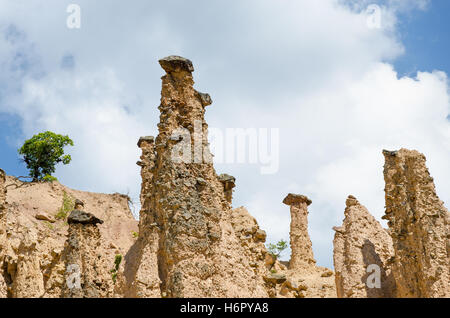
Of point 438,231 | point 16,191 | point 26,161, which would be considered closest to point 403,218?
point 438,231

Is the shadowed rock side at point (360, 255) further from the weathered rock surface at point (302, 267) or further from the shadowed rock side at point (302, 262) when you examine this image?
the shadowed rock side at point (302, 262)

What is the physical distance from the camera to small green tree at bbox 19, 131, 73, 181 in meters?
42.6

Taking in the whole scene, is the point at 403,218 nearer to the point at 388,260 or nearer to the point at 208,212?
the point at 388,260

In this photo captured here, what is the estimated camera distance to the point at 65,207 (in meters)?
37.4

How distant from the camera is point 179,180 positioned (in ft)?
36.1

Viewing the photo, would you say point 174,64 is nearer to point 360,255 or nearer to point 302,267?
point 360,255

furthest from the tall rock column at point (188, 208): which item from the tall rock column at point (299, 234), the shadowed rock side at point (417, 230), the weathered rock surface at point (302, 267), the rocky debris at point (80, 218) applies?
the tall rock column at point (299, 234)

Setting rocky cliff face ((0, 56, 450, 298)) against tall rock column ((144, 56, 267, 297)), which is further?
rocky cliff face ((0, 56, 450, 298))

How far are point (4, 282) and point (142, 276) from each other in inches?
130

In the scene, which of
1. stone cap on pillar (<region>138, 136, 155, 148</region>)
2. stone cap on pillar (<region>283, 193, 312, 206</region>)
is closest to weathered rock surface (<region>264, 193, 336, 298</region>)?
stone cap on pillar (<region>283, 193, 312, 206</region>)

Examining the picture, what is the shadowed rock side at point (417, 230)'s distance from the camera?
11594mm

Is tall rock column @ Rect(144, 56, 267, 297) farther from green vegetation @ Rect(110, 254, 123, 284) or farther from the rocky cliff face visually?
green vegetation @ Rect(110, 254, 123, 284)

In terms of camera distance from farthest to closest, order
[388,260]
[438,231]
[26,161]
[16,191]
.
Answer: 1. [26,161]
2. [16,191]
3. [388,260]
4. [438,231]

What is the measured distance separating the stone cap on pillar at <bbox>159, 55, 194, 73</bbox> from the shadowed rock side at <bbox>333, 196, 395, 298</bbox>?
20.8 feet
